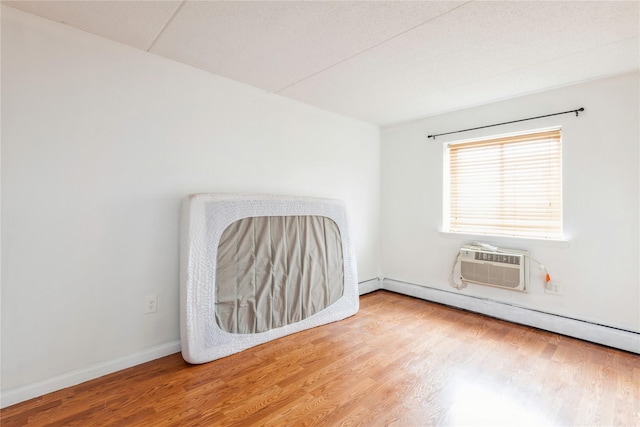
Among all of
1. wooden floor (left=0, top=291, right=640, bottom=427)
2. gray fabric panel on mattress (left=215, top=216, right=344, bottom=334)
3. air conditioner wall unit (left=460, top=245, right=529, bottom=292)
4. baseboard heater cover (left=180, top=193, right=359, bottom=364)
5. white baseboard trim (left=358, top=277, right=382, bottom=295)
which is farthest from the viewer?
white baseboard trim (left=358, top=277, right=382, bottom=295)

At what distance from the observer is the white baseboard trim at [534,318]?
2441 mm

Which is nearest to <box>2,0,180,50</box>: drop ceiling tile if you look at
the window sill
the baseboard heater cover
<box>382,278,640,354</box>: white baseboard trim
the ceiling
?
the ceiling

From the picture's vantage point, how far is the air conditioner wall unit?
2896mm

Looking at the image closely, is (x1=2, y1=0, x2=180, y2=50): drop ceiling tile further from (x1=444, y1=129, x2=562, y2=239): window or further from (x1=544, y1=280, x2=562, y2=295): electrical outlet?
(x1=544, y1=280, x2=562, y2=295): electrical outlet

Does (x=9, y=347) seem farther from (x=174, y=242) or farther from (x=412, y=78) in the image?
(x=412, y=78)

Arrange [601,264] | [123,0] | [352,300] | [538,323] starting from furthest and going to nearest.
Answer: [352,300]
[538,323]
[601,264]
[123,0]

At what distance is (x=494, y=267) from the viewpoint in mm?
3031

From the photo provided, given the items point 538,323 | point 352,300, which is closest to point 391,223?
point 352,300

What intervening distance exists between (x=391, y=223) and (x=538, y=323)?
1.86 m

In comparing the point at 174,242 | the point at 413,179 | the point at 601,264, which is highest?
the point at 413,179

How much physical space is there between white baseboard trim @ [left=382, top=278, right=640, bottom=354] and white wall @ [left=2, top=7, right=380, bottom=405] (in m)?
2.48

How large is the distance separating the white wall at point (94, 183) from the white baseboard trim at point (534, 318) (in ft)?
8.14

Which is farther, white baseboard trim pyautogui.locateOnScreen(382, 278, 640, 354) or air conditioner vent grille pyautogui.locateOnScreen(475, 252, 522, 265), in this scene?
air conditioner vent grille pyautogui.locateOnScreen(475, 252, 522, 265)

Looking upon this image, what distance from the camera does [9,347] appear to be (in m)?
1.71
